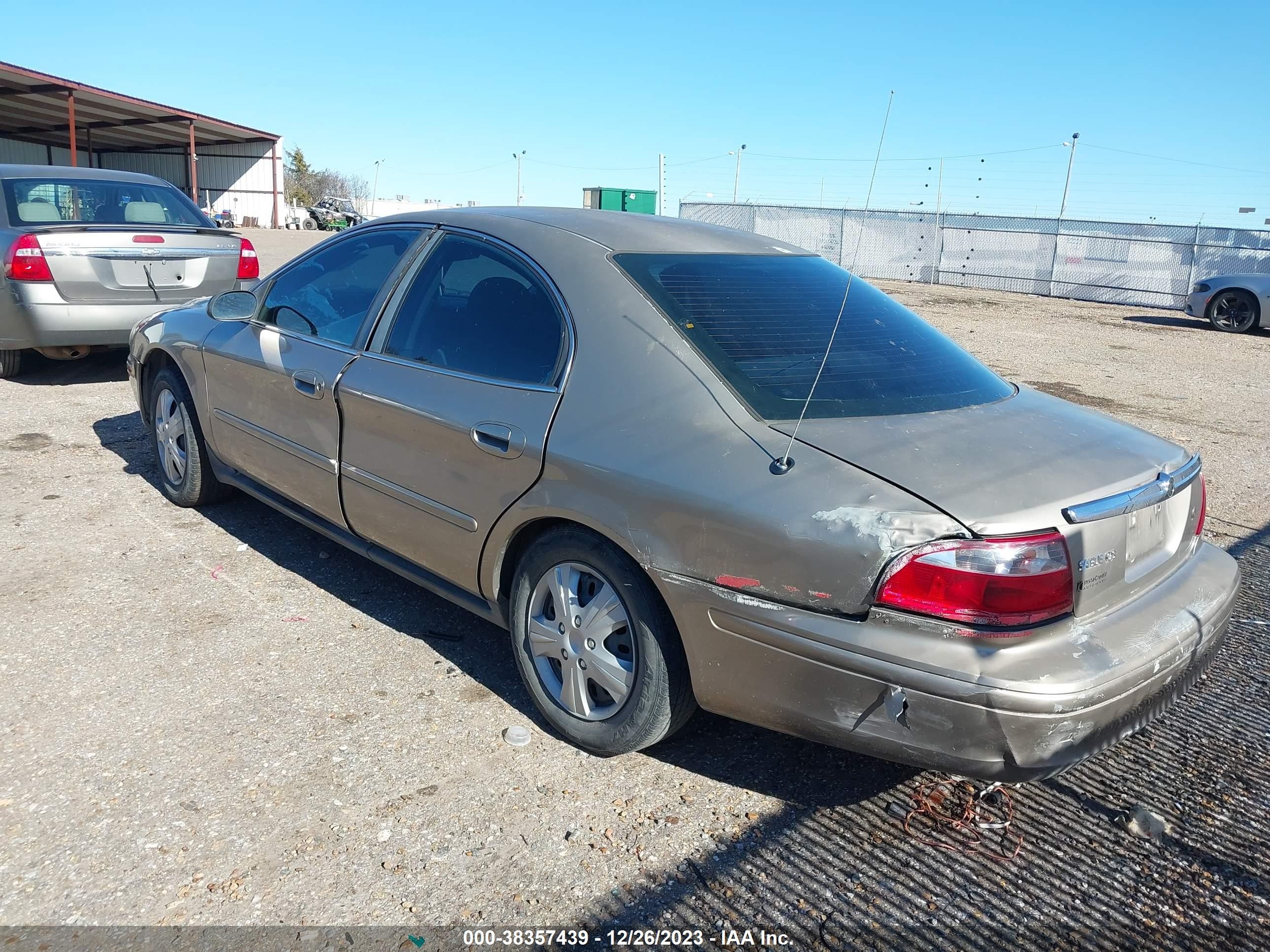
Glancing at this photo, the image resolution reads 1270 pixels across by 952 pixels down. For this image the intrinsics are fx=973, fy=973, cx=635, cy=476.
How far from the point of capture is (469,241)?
139 inches

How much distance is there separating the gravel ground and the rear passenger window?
3.69 feet

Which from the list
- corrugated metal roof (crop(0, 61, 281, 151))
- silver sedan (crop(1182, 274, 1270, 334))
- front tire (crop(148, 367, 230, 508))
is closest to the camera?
front tire (crop(148, 367, 230, 508))

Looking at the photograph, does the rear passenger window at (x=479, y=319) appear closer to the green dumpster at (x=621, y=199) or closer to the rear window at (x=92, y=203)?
the rear window at (x=92, y=203)

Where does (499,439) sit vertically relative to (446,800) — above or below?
above

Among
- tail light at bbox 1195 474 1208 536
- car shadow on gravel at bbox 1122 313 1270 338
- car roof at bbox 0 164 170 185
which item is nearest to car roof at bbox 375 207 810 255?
tail light at bbox 1195 474 1208 536

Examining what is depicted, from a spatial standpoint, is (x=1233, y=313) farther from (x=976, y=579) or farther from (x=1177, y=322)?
(x=976, y=579)

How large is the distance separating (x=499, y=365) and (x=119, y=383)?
607 cm

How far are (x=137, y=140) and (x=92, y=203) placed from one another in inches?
1555

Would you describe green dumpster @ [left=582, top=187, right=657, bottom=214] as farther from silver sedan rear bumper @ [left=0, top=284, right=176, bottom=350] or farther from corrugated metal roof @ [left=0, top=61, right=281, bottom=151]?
silver sedan rear bumper @ [left=0, top=284, right=176, bottom=350]

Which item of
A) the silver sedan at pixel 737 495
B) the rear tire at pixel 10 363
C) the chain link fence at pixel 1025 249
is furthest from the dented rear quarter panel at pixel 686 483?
the chain link fence at pixel 1025 249

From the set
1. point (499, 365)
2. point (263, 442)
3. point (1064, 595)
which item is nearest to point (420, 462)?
point (499, 365)

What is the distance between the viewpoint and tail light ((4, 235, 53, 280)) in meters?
6.88

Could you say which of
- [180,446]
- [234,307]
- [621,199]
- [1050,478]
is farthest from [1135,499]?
[621,199]

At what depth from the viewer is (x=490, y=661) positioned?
3.63 m
